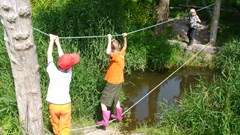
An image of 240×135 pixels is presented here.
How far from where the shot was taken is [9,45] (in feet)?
12.5

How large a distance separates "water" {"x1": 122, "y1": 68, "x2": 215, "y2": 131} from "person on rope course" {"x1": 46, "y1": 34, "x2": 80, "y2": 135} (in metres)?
1.71

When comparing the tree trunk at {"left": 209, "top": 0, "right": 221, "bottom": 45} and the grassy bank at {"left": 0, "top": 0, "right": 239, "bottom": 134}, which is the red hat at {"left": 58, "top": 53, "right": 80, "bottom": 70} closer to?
the grassy bank at {"left": 0, "top": 0, "right": 239, "bottom": 134}

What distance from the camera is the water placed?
21.4 ft

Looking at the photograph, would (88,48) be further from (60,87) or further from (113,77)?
(60,87)

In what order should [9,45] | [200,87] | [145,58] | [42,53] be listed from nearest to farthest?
1. [9,45]
2. [42,53]
3. [200,87]
4. [145,58]

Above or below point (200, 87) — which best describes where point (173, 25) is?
above

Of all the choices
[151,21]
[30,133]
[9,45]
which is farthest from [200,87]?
[151,21]

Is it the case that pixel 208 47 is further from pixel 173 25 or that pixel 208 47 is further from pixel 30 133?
pixel 30 133

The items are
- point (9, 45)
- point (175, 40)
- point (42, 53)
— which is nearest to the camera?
point (9, 45)

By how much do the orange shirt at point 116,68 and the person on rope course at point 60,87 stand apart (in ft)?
3.02

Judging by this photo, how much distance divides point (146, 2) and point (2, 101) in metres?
6.57

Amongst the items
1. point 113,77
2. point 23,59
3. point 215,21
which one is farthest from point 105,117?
point 215,21

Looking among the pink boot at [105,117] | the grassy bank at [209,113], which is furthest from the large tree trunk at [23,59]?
the grassy bank at [209,113]

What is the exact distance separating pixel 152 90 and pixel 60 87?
2.66 m
